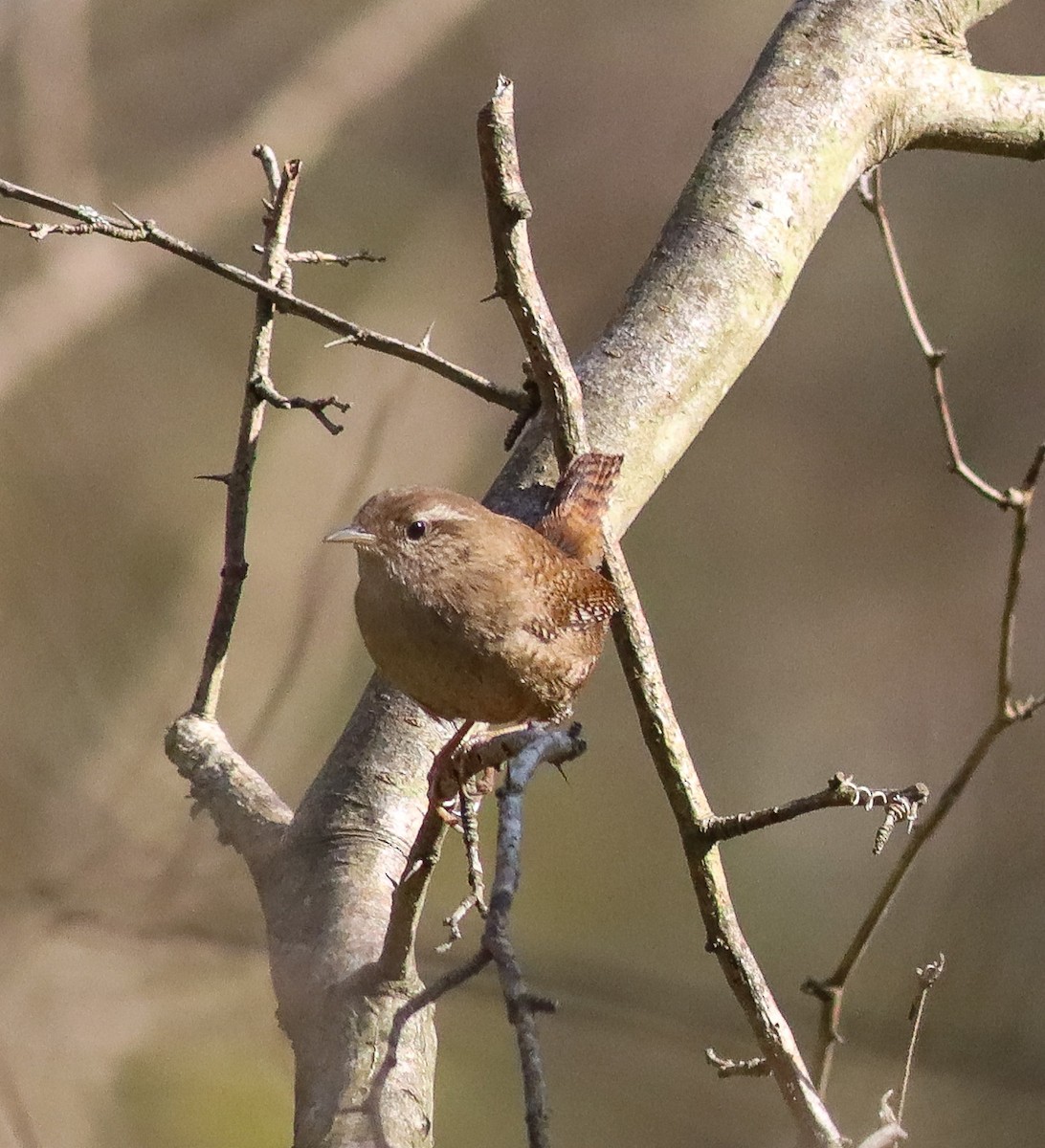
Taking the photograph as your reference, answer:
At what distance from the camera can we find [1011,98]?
131 inches

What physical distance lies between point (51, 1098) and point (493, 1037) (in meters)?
1.59

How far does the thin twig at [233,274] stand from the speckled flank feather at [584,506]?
25 centimetres

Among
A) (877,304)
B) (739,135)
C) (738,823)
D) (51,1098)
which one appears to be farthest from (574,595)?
(877,304)

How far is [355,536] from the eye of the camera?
8.07 ft

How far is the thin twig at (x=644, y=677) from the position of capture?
1.94 metres

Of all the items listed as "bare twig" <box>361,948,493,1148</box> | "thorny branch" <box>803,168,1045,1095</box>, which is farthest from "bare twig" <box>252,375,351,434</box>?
"thorny branch" <box>803,168,1045,1095</box>

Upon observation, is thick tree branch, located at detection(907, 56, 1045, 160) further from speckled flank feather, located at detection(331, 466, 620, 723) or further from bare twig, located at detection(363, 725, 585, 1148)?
bare twig, located at detection(363, 725, 585, 1148)

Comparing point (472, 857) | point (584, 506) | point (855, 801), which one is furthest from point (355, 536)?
point (855, 801)

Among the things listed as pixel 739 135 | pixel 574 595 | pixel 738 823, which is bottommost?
pixel 738 823

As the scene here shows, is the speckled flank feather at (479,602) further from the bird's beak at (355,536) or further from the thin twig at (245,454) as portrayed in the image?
the thin twig at (245,454)

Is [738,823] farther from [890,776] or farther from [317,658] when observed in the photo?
[890,776]

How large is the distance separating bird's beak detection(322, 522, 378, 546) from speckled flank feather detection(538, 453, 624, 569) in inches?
14.1

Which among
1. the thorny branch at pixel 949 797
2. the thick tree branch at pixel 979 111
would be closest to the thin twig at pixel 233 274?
the thorny branch at pixel 949 797

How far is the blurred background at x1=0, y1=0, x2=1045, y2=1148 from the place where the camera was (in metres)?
3.84
